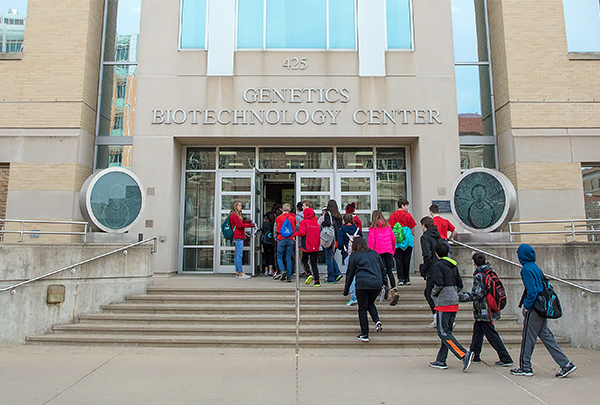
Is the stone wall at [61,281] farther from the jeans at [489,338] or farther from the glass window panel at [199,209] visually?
the jeans at [489,338]

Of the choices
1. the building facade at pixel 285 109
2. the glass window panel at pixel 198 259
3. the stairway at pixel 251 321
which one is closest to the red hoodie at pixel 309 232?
the stairway at pixel 251 321

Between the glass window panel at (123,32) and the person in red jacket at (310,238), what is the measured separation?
24.1ft

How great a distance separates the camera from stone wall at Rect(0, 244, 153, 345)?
7.16 metres

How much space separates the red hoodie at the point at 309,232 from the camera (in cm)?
895

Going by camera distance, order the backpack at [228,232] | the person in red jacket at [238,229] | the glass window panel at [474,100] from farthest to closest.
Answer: the glass window panel at [474,100] < the backpack at [228,232] < the person in red jacket at [238,229]

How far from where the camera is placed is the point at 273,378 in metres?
5.34

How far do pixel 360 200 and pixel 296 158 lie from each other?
2.18 m

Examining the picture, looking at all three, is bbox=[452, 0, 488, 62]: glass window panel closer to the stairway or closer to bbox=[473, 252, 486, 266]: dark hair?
the stairway

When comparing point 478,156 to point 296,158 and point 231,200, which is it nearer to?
point 296,158

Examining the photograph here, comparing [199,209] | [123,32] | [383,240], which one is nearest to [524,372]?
[383,240]

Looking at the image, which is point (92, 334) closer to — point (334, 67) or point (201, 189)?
point (201, 189)

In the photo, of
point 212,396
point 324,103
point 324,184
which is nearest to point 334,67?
point 324,103

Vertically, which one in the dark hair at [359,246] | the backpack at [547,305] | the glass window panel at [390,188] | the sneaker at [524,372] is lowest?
the sneaker at [524,372]

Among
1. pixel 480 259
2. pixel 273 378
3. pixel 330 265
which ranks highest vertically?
pixel 480 259
